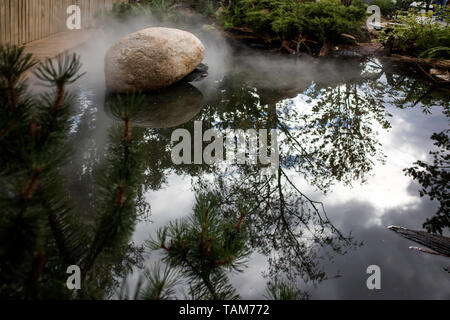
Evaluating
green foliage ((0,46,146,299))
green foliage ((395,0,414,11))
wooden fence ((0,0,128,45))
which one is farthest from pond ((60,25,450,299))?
green foliage ((395,0,414,11))

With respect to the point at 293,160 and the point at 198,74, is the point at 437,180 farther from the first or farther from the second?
the point at 198,74

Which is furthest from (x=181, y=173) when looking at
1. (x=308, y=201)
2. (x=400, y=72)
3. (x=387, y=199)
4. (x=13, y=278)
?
(x=400, y=72)

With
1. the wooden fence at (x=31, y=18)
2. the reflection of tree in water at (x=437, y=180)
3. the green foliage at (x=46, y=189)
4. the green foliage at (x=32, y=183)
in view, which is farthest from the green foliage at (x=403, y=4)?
the green foliage at (x=32, y=183)

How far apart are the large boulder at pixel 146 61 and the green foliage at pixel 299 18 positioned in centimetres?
580

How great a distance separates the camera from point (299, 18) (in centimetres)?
1269

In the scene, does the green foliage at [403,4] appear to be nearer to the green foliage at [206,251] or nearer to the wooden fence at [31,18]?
the wooden fence at [31,18]

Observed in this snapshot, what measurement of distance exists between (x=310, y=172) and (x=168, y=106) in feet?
10.7

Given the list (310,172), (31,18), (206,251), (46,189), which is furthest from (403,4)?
(46,189)

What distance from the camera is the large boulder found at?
7.06m

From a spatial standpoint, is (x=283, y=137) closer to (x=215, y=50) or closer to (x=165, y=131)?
(x=165, y=131)

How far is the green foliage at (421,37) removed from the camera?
425 inches

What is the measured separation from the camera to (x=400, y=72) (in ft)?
33.9

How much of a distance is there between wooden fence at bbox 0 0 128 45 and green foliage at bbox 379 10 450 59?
35.4 ft

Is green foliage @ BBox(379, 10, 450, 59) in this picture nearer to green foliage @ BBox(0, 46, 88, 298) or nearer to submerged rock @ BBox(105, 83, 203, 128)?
submerged rock @ BBox(105, 83, 203, 128)
